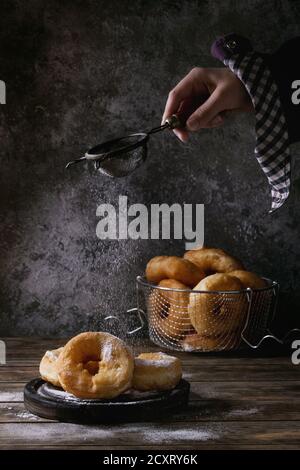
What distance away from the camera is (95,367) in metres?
1.38

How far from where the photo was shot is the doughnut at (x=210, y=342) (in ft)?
6.04

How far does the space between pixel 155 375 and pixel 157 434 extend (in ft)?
0.48

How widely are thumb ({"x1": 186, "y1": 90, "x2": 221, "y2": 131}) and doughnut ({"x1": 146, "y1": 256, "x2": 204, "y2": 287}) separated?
0.38 m

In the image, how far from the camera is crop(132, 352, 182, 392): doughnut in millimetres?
1382

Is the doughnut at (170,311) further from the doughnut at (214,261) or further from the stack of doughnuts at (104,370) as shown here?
the stack of doughnuts at (104,370)

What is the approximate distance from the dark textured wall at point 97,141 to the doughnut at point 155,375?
706 mm

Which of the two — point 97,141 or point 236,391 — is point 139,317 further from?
point 236,391

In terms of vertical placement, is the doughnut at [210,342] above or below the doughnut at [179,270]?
below

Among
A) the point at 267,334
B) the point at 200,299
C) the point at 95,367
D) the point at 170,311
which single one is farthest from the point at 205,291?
the point at 95,367

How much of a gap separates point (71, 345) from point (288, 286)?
0.90 m

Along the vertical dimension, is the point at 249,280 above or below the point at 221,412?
above

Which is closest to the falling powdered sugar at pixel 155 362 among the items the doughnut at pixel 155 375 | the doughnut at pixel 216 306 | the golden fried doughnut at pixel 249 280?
the doughnut at pixel 155 375

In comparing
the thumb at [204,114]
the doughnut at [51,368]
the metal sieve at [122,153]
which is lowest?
the doughnut at [51,368]
